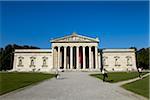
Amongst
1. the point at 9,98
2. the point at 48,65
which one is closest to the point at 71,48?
the point at 48,65

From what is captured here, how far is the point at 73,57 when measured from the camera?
3706 inches

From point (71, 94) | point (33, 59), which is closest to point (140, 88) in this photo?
point (71, 94)

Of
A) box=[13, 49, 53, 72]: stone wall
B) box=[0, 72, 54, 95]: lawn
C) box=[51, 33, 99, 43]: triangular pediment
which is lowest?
box=[0, 72, 54, 95]: lawn

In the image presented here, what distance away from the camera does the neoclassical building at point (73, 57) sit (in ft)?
291

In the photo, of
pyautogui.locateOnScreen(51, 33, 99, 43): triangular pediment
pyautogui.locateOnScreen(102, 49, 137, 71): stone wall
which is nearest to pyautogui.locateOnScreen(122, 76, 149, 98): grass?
pyautogui.locateOnScreen(51, 33, 99, 43): triangular pediment

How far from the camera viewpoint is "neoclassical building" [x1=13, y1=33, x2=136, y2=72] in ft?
291

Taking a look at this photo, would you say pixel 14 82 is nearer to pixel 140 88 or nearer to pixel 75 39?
pixel 140 88

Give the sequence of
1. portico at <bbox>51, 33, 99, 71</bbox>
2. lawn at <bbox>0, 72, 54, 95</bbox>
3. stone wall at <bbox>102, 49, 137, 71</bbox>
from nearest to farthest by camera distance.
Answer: lawn at <bbox>0, 72, 54, 95</bbox>
portico at <bbox>51, 33, 99, 71</bbox>
stone wall at <bbox>102, 49, 137, 71</bbox>

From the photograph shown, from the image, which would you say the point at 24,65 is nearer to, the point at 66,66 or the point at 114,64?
the point at 66,66

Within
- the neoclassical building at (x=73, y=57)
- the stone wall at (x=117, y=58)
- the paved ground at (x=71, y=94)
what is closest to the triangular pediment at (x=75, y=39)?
the neoclassical building at (x=73, y=57)

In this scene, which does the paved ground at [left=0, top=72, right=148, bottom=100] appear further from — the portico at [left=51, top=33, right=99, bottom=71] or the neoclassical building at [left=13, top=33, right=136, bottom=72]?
the portico at [left=51, top=33, right=99, bottom=71]

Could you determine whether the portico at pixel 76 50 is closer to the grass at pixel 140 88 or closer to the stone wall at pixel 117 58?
the stone wall at pixel 117 58

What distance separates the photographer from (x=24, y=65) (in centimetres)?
9475

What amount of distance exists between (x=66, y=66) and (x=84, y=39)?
12217 millimetres
